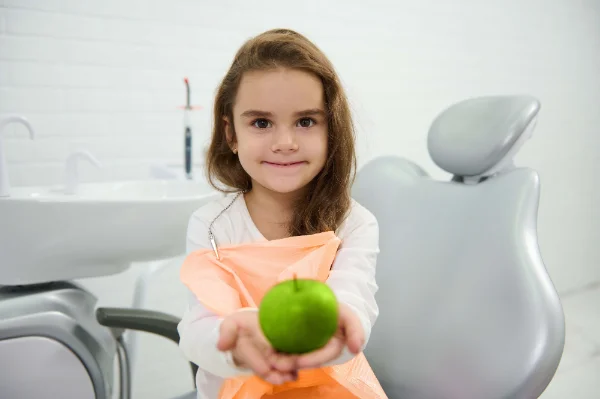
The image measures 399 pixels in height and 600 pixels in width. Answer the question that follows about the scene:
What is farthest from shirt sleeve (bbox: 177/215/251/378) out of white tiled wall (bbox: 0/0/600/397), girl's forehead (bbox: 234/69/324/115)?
white tiled wall (bbox: 0/0/600/397)

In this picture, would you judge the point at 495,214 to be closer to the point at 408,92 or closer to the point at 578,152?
the point at 408,92

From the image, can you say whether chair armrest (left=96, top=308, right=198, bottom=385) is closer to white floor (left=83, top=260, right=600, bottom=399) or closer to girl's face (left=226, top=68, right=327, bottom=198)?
girl's face (left=226, top=68, right=327, bottom=198)

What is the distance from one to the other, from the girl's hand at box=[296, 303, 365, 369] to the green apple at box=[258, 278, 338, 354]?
0.02 metres

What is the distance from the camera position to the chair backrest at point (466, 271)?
2.67 ft

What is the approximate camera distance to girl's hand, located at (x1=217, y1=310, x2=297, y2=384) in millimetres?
513

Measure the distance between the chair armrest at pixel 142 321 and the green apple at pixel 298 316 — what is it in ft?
2.08

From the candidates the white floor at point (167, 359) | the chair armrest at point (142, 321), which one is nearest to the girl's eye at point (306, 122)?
the chair armrest at point (142, 321)

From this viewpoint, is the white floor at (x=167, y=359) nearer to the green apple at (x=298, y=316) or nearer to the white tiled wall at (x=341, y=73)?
the white tiled wall at (x=341, y=73)

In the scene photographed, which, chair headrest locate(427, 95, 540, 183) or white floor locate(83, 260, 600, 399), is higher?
chair headrest locate(427, 95, 540, 183)

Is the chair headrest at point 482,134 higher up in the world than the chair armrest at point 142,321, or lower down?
higher up

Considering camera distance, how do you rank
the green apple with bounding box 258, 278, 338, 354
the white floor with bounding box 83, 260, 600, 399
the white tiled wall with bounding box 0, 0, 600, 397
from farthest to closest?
the white floor with bounding box 83, 260, 600, 399
the white tiled wall with bounding box 0, 0, 600, 397
the green apple with bounding box 258, 278, 338, 354

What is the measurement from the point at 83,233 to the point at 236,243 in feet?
1.34

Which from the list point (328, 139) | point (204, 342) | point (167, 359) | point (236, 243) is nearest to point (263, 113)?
point (328, 139)

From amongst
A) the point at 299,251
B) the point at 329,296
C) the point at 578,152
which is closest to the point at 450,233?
the point at 299,251
